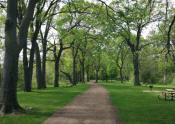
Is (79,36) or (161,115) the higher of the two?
(79,36)

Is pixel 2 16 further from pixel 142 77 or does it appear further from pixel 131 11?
pixel 142 77

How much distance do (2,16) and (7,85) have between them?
16575mm

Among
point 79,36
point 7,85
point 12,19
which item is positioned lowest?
point 7,85

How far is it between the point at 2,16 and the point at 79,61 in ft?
116

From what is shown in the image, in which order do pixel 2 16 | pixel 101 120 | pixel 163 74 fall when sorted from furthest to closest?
pixel 163 74 < pixel 2 16 < pixel 101 120

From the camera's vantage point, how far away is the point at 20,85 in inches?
1403

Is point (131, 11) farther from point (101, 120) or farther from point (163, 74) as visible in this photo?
point (163, 74)

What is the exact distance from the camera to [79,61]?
5862 cm

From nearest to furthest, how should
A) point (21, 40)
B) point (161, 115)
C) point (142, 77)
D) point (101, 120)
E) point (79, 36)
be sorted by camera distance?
point (101, 120) < point (161, 115) < point (21, 40) < point (79, 36) < point (142, 77)

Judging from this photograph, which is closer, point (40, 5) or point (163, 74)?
point (40, 5)

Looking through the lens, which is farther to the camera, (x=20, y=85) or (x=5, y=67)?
(x=20, y=85)

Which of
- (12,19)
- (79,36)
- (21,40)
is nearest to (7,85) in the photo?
(21,40)

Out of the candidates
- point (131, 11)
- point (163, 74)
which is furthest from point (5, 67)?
point (163, 74)

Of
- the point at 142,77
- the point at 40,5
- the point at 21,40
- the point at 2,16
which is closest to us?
the point at 21,40
